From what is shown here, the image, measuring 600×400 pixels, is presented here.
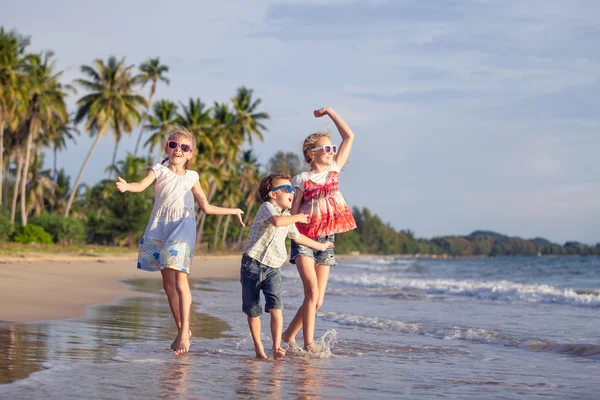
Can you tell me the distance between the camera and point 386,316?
33.3ft

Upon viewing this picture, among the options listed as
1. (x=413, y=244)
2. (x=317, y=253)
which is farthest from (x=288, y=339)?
(x=413, y=244)

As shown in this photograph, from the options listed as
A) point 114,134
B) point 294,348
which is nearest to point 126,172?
point 114,134

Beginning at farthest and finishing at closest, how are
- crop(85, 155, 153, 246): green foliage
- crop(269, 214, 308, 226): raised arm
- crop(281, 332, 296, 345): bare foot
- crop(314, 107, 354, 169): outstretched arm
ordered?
crop(85, 155, 153, 246): green foliage
crop(281, 332, 296, 345): bare foot
crop(314, 107, 354, 169): outstretched arm
crop(269, 214, 308, 226): raised arm

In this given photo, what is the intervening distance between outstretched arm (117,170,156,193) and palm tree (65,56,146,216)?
38222 millimetres

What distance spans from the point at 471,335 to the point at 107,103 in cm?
3781

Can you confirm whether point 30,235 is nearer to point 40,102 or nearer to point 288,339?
point 40,102

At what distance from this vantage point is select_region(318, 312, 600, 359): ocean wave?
675 centimetres

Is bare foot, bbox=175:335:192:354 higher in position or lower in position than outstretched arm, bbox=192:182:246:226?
lower

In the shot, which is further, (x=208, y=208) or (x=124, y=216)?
(x=124, y=216)

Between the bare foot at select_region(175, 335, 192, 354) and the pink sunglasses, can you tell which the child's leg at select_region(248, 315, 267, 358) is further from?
the pink sunglasses

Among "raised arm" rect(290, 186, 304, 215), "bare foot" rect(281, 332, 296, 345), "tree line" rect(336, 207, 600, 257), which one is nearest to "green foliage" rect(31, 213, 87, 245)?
"bare foot" rect(281, 332, 296, 345)

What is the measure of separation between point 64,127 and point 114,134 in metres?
9.65

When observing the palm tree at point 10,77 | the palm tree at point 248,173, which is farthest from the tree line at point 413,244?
the palm tree at point 10,77

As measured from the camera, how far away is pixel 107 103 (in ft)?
139
